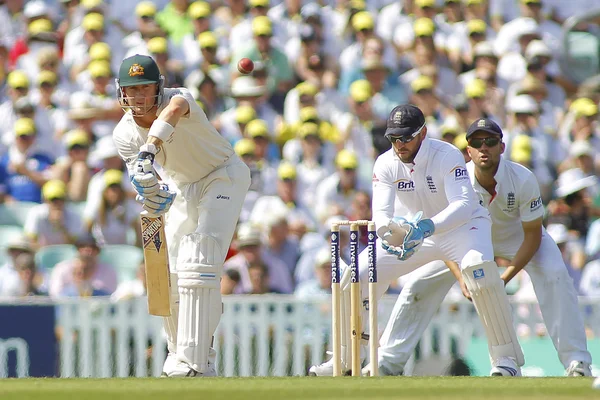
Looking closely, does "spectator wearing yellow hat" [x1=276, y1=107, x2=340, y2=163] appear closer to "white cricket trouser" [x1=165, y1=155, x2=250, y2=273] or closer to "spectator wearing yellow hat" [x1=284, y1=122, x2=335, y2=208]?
"spectator wearing yellow hat" [x1=284, y1=122, x2=335, y2=208]

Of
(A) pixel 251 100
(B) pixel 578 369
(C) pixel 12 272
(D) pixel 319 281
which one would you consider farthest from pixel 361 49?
(B) pixel 578 369

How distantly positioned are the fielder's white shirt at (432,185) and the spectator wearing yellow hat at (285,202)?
139 inches

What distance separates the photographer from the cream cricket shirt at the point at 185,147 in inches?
298

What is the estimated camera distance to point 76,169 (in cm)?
1228

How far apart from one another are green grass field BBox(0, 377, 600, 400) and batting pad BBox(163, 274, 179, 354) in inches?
34.8

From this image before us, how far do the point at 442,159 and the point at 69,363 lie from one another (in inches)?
159

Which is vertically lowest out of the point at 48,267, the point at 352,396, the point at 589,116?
the point at 352,396

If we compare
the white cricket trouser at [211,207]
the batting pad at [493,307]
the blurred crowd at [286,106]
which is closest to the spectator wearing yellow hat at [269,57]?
the blurred crowd at [286,106]

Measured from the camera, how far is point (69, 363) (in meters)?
10.5

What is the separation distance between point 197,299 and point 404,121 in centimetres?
165

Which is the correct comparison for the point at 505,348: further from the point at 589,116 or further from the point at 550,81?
the point at 550,81

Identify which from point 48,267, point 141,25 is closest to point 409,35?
point 141,25

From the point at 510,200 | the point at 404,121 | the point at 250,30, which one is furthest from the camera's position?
the point at 250,30

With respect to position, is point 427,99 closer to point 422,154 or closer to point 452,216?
point 422,154
